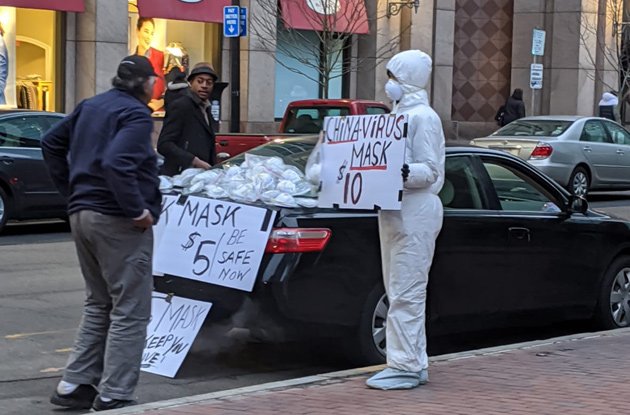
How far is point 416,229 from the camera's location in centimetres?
650

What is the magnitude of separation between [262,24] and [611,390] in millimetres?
20173

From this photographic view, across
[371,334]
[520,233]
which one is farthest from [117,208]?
[520,233]

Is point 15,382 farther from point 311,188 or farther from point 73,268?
point 73,268

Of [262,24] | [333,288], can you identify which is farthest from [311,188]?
[262,24]

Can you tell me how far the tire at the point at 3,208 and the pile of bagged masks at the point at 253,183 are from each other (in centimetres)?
695

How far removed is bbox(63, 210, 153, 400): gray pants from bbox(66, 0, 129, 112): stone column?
57.1 ft

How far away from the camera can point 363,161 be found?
6.61 meters

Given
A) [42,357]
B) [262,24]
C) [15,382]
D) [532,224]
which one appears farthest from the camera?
[262,24]

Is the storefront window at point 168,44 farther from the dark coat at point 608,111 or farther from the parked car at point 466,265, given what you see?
the parked car at point 466,265

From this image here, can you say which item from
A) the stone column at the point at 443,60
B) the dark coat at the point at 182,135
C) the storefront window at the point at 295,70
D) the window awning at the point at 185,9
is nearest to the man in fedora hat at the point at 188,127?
the dark coat at the point at 182,135

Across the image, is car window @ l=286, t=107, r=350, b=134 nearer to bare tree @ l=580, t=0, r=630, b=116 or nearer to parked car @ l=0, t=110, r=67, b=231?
parked car @ l=0, t=110, r=67, b=231

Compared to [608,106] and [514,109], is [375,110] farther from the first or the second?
[608,106]

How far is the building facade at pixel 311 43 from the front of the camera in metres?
23.3

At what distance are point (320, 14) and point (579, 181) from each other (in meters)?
8.55
